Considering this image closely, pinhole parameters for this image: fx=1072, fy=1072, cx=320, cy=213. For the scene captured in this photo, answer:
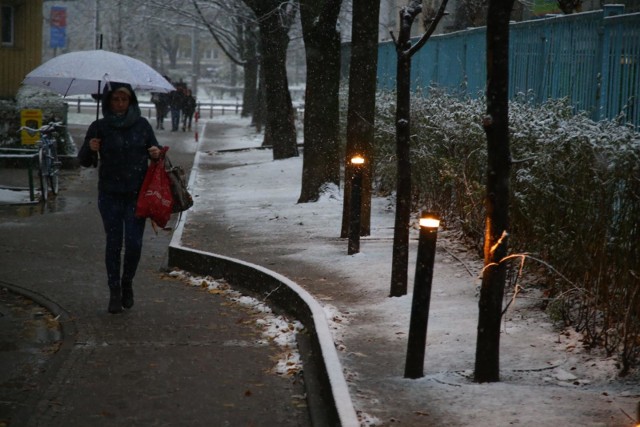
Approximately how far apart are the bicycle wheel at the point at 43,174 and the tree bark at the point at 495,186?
12.1 m

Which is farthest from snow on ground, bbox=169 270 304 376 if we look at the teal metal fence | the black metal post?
the teal metal fence

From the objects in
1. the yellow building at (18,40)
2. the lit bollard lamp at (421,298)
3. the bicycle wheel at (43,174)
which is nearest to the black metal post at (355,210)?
the lit bollard lamp at (421,298)

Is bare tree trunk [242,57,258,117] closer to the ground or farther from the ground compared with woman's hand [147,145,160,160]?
farther from the ground

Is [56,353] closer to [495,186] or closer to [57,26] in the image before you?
[495,186]

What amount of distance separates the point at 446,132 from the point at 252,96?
3621cm

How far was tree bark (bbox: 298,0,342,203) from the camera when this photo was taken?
1555 centimetres

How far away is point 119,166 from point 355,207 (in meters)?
2.77

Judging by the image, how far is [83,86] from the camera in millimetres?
14805

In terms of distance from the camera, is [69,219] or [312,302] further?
[69,219]

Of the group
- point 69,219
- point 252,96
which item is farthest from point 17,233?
point 252,96

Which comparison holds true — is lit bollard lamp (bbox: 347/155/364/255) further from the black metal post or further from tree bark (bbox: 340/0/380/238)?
tree bark (bbox: 340/0/380/238)

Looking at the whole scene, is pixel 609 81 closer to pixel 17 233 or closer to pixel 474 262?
pixel 474 262

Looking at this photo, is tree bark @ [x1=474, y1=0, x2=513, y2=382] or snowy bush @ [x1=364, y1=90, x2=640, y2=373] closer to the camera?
tree bark @ [x1=474, y1=0, x2=513, y2=382]

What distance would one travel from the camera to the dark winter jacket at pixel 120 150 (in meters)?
8.84
